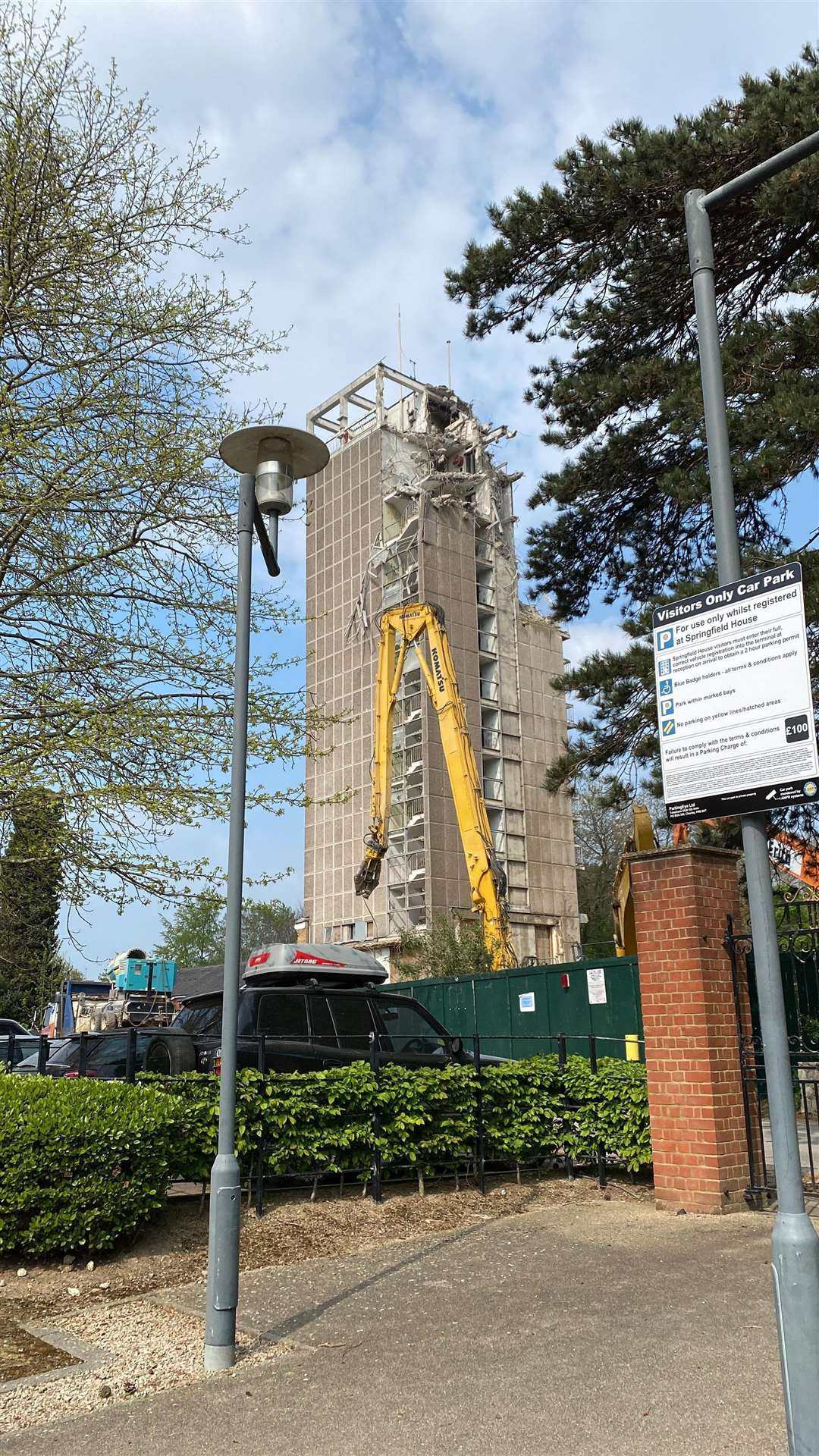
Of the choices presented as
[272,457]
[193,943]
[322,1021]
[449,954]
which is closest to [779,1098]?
[272,457]

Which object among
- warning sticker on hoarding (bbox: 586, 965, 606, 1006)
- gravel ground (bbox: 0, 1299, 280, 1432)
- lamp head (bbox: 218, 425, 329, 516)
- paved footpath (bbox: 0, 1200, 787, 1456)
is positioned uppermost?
lamp head (bbox: 218, 425, 329, 516)

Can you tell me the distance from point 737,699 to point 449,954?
28.3 m

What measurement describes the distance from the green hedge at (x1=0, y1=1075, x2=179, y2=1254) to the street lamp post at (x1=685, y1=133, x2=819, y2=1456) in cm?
476

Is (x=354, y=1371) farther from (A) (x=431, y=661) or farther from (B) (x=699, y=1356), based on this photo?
(A) (x=431, y=661)

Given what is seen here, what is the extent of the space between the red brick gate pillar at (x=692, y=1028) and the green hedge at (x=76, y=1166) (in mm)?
3905

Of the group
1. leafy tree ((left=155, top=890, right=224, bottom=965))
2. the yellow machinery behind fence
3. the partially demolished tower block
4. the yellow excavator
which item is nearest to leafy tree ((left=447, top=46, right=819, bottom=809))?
the yellow machinery behind fence

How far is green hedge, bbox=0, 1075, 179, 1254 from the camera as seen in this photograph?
6910 mm

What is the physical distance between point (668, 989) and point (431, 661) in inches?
871

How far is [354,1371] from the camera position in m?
5.03

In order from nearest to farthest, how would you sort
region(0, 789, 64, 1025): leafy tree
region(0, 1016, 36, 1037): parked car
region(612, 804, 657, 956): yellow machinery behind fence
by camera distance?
region(0, 789, 64, 1025): leafy tree → region(612, 804, 657, 956): yellow machinery behind fence → region(0, 1016, 36, 1037): parked car

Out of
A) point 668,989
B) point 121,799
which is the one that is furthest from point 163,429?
point 668,989

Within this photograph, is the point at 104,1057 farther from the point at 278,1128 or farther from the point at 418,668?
the point at 418,668

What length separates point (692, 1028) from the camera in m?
8.50

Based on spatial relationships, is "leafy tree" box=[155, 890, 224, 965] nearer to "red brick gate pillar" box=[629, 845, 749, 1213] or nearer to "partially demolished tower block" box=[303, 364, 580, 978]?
"partially demolished tower block" box=[303, 364, 580, 978]
